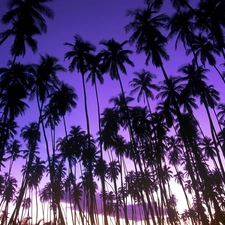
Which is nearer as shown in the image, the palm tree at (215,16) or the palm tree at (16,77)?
the palm tree at (215,16)

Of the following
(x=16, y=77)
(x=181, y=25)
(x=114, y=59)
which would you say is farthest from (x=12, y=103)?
(x=181, y=25)

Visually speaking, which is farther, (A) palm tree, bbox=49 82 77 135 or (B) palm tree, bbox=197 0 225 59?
(A) palm tree, bbox=49 82 77 135

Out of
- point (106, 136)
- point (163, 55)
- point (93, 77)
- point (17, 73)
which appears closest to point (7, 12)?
point (17, 73)

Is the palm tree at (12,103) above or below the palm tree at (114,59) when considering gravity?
below

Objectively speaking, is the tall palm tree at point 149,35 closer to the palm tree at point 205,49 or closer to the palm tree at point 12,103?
the palm tree at point 205,49

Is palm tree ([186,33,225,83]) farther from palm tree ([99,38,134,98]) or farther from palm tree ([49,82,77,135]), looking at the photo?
palm tree ([49,82,77,135])

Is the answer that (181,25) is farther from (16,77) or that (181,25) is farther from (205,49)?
(16,77)

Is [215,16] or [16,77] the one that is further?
[16,77]

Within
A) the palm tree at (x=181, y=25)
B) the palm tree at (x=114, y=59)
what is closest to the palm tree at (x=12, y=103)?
the palm tree at (x=114, y=59)

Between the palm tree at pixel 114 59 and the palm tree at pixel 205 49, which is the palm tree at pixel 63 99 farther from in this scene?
the palm tree at pixel 205 49

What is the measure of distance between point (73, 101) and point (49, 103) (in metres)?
4.49

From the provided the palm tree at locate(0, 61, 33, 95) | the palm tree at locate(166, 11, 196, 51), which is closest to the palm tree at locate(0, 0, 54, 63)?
the palm tree at locate(0, 61, 33, 95)

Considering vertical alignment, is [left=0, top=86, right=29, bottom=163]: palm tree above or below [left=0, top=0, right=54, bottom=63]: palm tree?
below

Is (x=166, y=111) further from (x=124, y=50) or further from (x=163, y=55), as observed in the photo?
(x=124, y=50)
